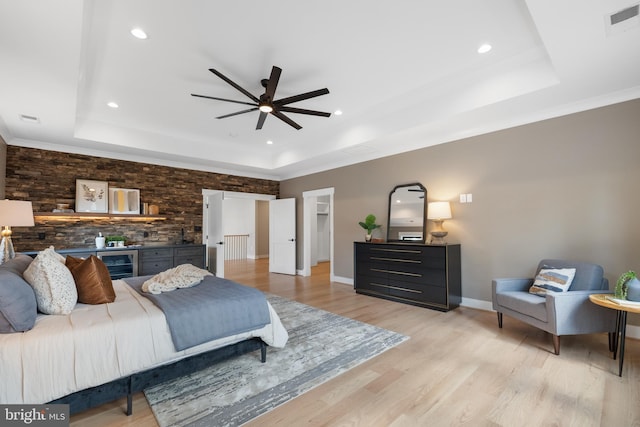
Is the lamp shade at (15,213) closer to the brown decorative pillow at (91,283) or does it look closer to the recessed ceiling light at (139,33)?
the brown decorative pillow at (91,283)

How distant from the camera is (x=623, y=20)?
7.00 feet

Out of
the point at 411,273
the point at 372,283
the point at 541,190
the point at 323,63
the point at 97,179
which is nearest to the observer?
the point at 323,63

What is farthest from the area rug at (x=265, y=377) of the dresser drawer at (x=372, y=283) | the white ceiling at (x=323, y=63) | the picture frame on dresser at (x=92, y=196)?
the picture frame on dresser at (x=92, y=196)

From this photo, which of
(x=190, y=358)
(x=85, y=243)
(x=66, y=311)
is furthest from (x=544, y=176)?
(x=85, y=243)

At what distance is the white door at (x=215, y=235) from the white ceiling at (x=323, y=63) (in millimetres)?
1849

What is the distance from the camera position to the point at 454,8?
7.93 feet

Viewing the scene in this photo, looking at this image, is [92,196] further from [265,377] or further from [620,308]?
[620,308]

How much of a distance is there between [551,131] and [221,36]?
3.96 meters

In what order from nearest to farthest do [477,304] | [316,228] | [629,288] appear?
[629,288] < [477,304] < [316,228]

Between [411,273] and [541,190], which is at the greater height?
[541,190]

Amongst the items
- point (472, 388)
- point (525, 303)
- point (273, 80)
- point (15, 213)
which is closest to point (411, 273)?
point (525, 303)

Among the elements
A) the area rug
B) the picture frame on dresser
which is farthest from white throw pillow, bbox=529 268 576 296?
the picture frame on dresser

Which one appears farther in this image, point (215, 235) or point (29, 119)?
point (215, 235)

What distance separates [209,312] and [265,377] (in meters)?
0.70
